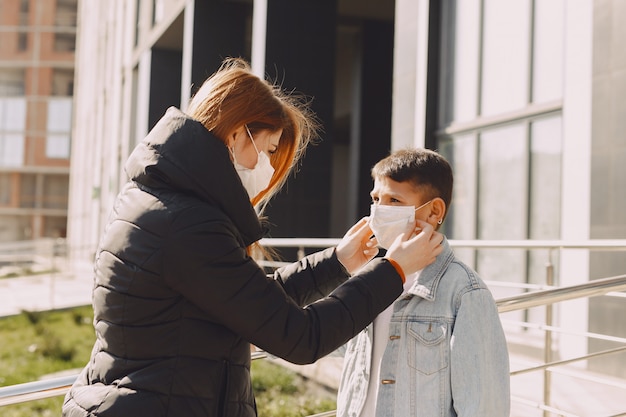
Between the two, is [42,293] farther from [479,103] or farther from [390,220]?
[390,220]

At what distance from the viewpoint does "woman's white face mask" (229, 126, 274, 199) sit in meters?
2.00

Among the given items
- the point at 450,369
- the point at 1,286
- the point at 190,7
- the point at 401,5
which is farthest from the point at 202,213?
the point at 1,286

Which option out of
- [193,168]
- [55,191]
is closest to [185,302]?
[193,168]

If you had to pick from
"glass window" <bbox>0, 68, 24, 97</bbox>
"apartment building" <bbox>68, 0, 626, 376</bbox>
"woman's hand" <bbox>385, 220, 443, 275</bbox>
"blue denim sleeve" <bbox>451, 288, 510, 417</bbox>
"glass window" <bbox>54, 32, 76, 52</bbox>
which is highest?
"glass window" <bbox>54, 32, 76, 52</bbox>

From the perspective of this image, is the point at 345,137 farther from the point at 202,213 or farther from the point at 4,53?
the point at 4,53

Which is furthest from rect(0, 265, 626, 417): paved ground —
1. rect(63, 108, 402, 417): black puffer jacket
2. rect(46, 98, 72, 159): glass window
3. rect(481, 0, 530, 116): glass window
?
rect(46, 98, 72, 159): glass window

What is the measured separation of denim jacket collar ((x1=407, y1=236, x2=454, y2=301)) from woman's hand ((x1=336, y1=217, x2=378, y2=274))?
0.30m

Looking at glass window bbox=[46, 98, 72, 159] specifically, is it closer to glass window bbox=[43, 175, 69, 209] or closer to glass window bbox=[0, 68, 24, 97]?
glass window bbox=[43, 175, 69, 209]

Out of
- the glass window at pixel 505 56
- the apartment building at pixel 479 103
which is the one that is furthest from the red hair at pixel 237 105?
the glass window at pixel 505 56

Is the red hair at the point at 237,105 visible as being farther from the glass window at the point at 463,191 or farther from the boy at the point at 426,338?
the glass window at the point at 463,191

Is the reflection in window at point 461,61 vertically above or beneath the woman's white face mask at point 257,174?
above

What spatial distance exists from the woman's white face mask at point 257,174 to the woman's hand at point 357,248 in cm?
39

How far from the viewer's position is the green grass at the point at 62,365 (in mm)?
5676

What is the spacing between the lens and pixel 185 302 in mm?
1690
